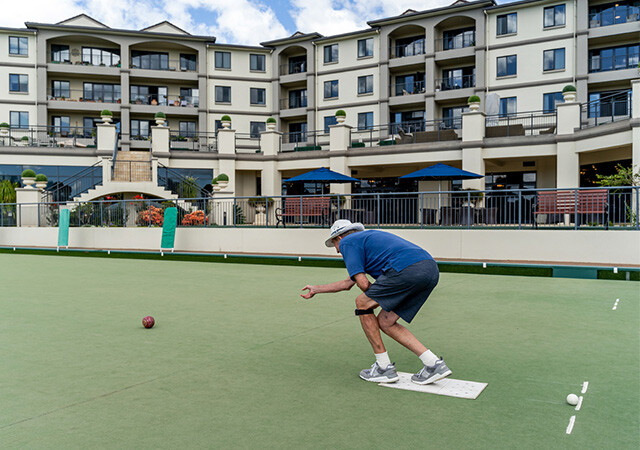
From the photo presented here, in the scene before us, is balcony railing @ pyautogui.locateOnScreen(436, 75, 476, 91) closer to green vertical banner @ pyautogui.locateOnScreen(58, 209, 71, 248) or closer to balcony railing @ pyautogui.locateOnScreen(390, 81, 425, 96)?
balcony railing @ pyautogui.locateOnScreen(390, 81, 425, 96)

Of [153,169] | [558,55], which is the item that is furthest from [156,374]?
[558,55]

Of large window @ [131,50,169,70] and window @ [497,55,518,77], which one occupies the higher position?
large window @ [131,50,169,70]

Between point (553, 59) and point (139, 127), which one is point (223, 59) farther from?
point (553, 59)

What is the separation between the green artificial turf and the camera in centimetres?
357

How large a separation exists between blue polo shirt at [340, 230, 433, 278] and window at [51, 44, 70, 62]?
46616 mm

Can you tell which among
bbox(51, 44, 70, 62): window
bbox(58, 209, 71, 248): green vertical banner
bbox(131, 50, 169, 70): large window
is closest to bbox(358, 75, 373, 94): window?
bbox(131, 50, 169, 70): large window

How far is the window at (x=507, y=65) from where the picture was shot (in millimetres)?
37200

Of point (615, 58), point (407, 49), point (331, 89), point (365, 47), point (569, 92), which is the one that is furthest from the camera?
point (331, 89)

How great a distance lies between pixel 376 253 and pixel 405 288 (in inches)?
14.2

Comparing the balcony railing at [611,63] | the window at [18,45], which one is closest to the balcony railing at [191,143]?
the window at [18,45]

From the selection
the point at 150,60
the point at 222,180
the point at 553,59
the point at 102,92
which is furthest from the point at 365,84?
the point at 222,180

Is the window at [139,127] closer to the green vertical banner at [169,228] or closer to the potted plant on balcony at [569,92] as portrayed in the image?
the green vertical banner at [169,228]

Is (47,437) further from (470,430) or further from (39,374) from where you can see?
(470,430)

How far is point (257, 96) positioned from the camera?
153 feet
